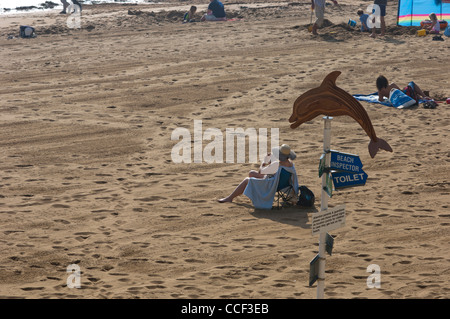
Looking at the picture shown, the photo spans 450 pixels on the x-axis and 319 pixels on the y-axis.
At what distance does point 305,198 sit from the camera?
389 inches

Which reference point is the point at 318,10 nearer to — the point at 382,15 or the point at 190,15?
the point at 382,15

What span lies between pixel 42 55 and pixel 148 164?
30.4 feet

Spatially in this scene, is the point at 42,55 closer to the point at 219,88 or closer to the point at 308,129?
the point at 219,88

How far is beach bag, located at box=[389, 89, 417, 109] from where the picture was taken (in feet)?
48.6

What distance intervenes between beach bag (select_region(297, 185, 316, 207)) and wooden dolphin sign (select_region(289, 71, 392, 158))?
13.1ft

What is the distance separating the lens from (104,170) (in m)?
11.8

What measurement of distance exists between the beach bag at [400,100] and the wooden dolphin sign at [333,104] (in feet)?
30.3

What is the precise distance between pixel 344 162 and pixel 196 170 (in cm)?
608

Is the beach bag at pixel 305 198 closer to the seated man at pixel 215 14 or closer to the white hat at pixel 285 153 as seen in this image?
the white hat at pixel 285 153

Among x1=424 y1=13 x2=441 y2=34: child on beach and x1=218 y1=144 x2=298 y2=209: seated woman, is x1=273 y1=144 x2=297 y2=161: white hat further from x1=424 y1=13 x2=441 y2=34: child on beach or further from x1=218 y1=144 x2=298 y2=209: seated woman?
x1=424 y1=13 x2=441 y2=34: child on beach

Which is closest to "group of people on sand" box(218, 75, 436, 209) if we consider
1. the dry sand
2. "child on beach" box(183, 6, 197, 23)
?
the dry sand

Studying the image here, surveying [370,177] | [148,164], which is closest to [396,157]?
[370,177]

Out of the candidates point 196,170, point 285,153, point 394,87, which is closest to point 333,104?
point 285,153

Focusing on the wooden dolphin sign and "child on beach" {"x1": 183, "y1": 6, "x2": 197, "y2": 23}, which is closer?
the wooden dolphin sign
